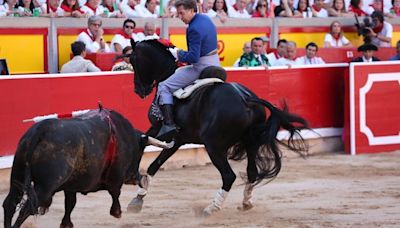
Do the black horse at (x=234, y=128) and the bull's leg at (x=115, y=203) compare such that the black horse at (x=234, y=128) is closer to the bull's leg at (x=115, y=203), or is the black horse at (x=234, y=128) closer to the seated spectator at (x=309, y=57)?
the bull's leg at (x=115, y=203)

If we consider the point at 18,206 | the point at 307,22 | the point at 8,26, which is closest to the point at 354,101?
the point at 307,22

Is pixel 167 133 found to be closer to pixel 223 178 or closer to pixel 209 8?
pixel 223 178

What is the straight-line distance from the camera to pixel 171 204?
969 centimetres

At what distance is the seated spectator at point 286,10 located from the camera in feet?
52.4

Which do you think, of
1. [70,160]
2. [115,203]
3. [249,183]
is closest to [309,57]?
[249,183]

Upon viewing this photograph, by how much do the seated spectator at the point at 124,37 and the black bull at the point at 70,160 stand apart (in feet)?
18.8

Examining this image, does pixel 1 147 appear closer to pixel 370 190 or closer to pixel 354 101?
pixel 370 190

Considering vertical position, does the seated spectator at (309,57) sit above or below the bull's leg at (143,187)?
above

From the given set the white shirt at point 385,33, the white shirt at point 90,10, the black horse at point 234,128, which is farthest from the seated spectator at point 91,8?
the white shirt at point 385,33

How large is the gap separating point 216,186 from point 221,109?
7.05ft

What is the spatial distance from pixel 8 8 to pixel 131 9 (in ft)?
6.42

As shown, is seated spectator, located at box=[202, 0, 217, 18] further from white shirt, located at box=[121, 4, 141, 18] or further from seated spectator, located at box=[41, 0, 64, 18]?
seated spectator, located at box=[41, 0, 64, 18]

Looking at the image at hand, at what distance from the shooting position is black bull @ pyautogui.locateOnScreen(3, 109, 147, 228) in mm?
6605

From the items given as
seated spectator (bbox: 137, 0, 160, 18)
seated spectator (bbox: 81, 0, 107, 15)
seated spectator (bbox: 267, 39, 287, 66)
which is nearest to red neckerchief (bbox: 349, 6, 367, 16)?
seated spectator (bbox: 267, 39, 287, 66)
